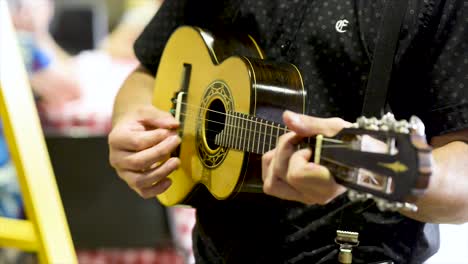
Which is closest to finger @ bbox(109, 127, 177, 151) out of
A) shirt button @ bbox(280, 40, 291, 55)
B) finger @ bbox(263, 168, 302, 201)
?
shirt button @ bbox(280, 40, 291, 55)

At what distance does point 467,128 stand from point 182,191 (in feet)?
1.86

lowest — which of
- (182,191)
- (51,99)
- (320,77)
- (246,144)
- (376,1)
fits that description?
(51,99)

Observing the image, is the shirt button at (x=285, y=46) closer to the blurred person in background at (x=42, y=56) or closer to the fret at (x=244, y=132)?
the fret at (x=244, y=132)

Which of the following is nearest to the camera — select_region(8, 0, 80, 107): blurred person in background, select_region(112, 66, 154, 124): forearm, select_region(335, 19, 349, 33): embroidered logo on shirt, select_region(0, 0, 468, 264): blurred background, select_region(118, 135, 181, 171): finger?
select_region(335, 19, 349, 33): embroidered logo on shirt

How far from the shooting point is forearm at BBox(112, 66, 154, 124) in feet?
4.77

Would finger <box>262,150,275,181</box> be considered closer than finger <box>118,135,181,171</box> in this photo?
Yes

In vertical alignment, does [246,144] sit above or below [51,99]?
above

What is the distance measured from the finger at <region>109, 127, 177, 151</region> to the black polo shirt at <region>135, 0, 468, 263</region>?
0.50 ft

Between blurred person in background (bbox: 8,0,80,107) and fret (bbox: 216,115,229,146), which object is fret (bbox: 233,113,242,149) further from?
blurred person in background (bbox: 8,0,80,107)

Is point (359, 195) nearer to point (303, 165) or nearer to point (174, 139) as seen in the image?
point (303, 165)

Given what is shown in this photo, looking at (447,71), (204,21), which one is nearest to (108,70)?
(204,21)

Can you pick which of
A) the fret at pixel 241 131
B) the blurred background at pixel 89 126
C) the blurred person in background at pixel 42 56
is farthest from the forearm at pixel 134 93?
the blurred person in background at pixel 42 56

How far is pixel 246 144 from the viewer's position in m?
1.09

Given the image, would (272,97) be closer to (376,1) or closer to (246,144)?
(246,144)
